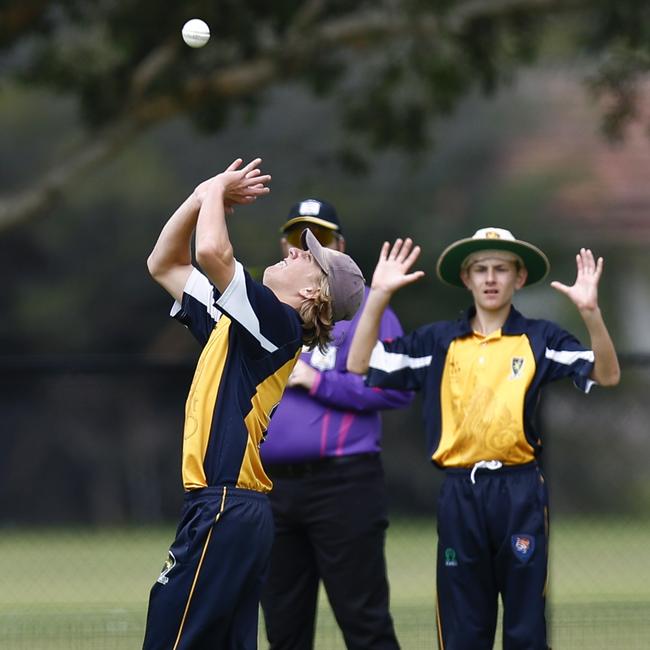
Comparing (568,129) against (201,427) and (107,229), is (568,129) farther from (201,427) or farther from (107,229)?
(201,427)

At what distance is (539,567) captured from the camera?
5.52 m

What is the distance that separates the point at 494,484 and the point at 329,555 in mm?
906

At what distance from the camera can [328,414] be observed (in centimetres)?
618

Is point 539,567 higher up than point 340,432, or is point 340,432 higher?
point 340,432

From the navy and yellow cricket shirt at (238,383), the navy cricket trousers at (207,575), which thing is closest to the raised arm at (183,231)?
the navy and yellow cricket shirt at (238,383)

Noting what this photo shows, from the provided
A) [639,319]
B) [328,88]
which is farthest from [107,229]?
[328,88]

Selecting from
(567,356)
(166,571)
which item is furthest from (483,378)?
(166,571)

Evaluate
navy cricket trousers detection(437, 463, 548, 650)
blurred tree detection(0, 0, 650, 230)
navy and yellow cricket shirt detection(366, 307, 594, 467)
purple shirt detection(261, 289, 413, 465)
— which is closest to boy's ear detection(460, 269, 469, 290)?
navy and yellow cricket shirt detection(366, 307, 594, 467)

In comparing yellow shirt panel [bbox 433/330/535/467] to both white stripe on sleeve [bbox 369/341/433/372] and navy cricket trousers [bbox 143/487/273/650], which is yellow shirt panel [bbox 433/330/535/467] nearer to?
white stripe on sleeve [bbox 369/341/433/372]

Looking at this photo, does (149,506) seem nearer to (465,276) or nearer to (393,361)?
(393,361)

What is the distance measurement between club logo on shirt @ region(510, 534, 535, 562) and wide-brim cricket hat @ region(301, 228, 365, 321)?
1301 millimetres

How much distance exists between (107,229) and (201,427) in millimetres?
21780

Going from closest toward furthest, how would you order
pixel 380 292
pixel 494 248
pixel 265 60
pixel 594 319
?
pixel 594 319 → pixel 380 292 → pixel 494 248 → pixel 265 60

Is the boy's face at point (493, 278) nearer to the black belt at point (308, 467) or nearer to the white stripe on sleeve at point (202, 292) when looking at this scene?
the black belt at point (308, 467)
